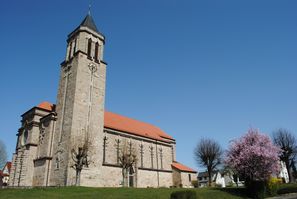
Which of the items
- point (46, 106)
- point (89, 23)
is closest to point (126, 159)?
point (46, 106)

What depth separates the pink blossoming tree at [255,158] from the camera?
27688 millimetres

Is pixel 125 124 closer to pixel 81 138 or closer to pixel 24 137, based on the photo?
pixel 81 138

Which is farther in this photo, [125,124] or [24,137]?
[125,124]

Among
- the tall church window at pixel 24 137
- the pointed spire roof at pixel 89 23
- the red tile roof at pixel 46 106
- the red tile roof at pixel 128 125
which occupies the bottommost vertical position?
the tall church window at pixel 24 137

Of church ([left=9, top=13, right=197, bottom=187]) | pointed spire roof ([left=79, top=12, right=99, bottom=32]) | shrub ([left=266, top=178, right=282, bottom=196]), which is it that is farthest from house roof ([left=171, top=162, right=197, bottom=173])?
pointed spire roof ([left=79, top=12, right=99, bottom=32])

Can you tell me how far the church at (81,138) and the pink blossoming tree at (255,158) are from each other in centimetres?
1490

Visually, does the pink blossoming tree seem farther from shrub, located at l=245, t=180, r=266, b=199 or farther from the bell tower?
the bell tower

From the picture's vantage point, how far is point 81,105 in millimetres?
33469

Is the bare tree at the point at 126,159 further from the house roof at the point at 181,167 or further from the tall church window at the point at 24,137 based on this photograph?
the tall church window at the point at 24,137

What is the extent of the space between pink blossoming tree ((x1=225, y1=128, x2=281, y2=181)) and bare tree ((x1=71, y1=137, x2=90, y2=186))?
58.3ft

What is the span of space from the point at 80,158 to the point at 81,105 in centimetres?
771

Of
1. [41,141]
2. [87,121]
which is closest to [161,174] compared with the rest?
[87,121]

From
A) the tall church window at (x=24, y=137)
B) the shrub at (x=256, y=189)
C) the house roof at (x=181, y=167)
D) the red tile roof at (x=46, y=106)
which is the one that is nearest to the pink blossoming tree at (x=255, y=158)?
the shrub at (x=256, y=189)

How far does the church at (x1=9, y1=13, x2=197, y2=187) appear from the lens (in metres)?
31.1
